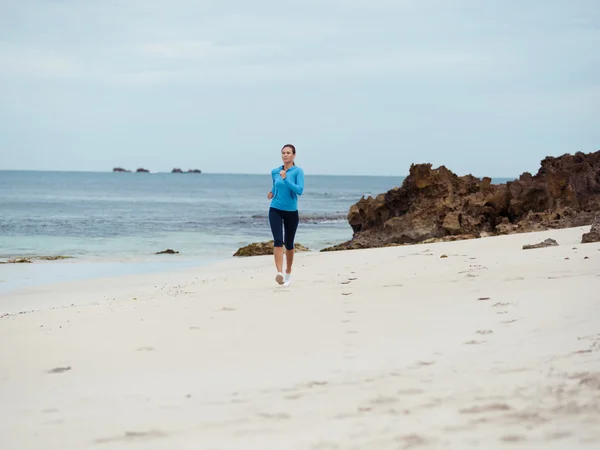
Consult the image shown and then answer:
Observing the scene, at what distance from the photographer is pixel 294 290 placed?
737cm

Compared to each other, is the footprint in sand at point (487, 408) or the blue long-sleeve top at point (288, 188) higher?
the blue long-sleeve top at point (288, 188)

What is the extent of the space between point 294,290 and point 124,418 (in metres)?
3.99

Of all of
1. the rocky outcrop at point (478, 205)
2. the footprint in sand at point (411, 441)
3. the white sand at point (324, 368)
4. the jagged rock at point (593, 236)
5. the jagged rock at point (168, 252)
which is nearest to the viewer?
the footprint in sand at point (411, 441)

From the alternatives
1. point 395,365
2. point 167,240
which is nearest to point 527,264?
point 395,365

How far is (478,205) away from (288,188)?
8918 mm

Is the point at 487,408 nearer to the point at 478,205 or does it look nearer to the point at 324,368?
the point at 324,368

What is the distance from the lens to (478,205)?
15859 millimetres

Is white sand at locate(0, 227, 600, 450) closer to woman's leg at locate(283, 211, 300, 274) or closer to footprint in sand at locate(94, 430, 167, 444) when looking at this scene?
footprint in sand at locate(94, 430, 167, 444)

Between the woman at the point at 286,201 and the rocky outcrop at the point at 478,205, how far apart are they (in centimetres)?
684

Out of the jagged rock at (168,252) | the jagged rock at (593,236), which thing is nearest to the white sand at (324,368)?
the jagged rock at (593,236)

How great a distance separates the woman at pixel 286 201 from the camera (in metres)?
7.94

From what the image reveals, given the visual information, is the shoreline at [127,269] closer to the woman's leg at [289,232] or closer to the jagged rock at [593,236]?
the jagged rock at [593,236]

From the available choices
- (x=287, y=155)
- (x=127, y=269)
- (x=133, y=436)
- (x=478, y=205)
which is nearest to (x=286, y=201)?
(x=287, y=155)

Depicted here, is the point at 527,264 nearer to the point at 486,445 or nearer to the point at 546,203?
the point at 486,445
